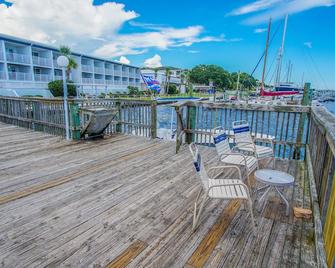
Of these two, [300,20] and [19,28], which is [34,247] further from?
[19,28]

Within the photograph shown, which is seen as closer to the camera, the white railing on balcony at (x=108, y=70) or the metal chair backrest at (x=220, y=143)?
the metal chair backrest at (x=220, y=143)

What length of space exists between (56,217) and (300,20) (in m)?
23.6

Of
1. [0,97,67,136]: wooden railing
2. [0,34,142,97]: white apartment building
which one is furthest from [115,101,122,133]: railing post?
[0,34,142,97]: white apartment building

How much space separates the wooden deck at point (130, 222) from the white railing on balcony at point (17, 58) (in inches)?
872

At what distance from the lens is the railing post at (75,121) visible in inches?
219

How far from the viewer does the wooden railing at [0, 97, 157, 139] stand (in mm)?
5727

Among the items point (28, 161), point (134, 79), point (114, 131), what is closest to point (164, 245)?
point (28, 161)

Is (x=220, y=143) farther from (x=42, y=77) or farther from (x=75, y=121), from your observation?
(x=42, y=77)

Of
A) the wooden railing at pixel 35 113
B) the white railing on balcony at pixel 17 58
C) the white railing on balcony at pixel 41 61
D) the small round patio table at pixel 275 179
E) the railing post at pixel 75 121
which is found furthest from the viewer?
the white railing on balcony at pixel 41 61

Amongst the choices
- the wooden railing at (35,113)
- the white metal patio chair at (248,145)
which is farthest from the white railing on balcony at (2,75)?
the white metal patio chair at (248,145)

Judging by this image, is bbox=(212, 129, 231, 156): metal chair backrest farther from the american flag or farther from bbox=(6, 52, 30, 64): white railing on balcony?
bbox=(6, 52, 30, 64): white railing on balcony

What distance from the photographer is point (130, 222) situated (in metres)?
2.26

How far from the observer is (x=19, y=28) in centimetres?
2311

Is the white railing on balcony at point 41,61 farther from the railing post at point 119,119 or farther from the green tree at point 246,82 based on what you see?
the green tree at point 246,82
